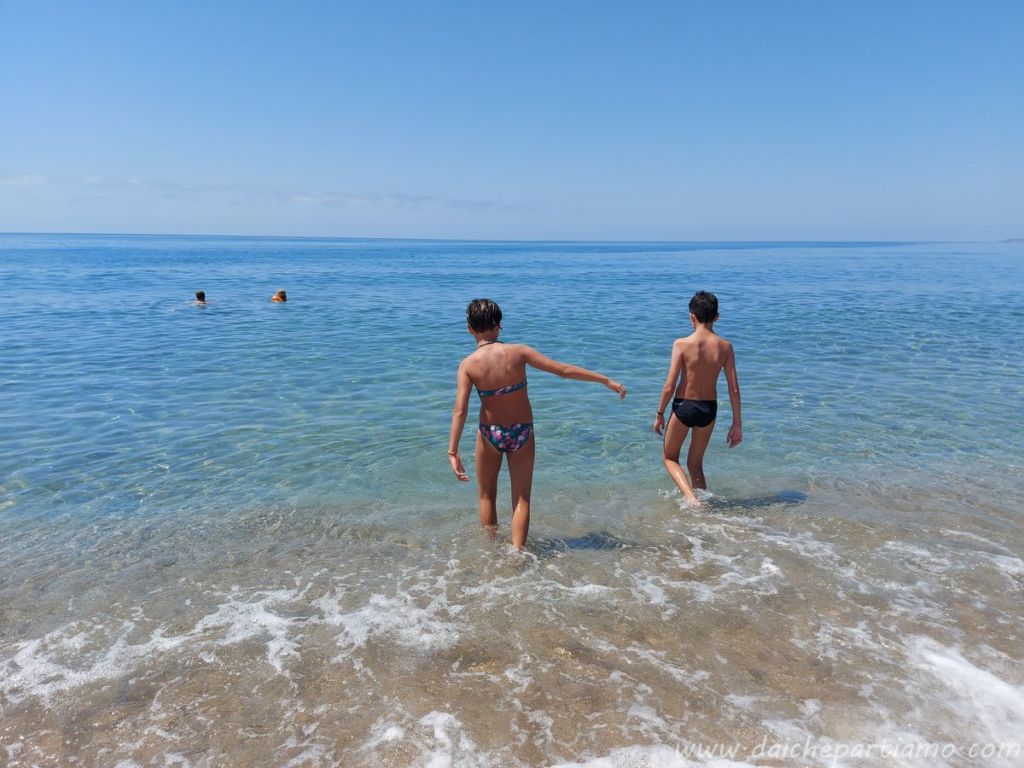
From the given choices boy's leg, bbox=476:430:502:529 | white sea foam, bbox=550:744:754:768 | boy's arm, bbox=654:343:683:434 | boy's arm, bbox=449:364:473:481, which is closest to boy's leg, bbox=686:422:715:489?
boy's arm, bbox=654:343:683:434

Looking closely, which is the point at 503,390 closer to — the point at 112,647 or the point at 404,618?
the point at 404,618

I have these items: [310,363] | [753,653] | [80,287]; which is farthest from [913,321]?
[80,287]

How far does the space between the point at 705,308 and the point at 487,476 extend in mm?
2664

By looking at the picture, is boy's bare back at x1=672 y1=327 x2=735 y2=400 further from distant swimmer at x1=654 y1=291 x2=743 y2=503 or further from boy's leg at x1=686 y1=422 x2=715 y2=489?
boy's leg at x1=686 y1=422 x2=715 y2=489

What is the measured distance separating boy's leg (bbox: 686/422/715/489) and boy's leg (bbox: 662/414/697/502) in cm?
13

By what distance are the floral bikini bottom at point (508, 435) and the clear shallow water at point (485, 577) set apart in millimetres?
918

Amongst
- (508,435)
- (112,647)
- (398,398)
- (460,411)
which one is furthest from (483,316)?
(398,398)

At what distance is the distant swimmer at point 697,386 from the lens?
20.6 ft

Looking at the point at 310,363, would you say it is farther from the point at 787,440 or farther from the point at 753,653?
the point at 753,653

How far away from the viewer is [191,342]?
53.3ft

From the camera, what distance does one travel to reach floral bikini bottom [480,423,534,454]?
5.39 m

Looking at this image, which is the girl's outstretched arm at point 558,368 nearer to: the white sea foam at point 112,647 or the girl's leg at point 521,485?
the girl's leg at point 521,485

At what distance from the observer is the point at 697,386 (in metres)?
6.44

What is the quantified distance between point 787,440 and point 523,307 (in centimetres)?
1833
